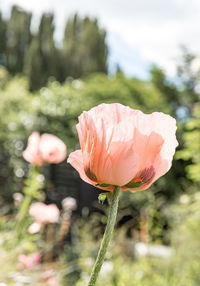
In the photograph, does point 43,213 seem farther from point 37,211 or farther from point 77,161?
point 77,161

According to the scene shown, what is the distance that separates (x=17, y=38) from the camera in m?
32.0

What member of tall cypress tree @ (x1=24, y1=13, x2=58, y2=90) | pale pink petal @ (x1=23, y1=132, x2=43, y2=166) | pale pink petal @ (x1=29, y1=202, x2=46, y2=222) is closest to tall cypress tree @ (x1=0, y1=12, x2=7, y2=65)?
tall cypress tree @ (x1=24, y1=13, x2=58, y2=90)

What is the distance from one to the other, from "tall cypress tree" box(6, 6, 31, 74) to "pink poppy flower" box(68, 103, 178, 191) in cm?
3064

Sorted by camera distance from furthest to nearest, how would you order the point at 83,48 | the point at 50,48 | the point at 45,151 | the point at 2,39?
1. the point at 83,48
2. the point at 2,39
3. the point at 50,48
4. the point at 45,151

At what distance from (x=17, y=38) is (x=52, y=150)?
1245 inches

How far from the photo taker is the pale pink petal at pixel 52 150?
192 cm

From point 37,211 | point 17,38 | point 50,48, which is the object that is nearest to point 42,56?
point 50,48

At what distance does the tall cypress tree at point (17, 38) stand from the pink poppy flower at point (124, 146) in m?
30.6

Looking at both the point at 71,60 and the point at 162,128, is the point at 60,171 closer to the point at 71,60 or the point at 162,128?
the point at 162,128

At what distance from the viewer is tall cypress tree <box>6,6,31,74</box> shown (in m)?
30.6

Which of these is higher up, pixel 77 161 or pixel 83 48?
pixel 77 161

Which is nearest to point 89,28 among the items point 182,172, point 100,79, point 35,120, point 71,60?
point 71,60

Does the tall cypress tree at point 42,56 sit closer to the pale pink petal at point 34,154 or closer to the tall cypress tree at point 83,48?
the tall cypress tree at point 83,48

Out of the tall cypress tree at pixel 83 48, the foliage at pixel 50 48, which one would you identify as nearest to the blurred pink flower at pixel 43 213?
the foliage at pixel 50 48
